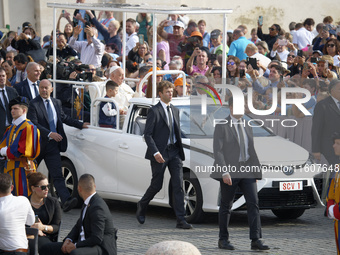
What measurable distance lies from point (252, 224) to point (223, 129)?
1227 millimetres

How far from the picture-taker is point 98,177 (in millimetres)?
13453

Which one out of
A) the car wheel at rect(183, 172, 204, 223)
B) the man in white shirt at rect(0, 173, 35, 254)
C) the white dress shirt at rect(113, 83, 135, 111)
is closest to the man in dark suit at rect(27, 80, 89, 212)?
the white dress shirt at rect(113, 83, 135, 111)

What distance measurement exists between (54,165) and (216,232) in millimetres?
2700

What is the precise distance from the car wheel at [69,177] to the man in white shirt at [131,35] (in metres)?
6.84

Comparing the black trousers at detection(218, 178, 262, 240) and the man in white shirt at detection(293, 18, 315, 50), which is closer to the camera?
the black trousers at detection(218, 178, 262, 240)

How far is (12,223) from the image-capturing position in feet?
28.9

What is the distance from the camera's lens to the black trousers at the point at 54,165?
43.3ft

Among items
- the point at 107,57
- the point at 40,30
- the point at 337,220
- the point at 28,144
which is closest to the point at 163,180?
the point at 28,144

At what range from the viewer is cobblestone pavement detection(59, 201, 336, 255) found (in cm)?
1120

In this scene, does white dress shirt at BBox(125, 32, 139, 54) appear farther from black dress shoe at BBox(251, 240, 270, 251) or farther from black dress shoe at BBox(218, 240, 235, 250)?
black dress shoe at BBox(251, 240, 270, 251)

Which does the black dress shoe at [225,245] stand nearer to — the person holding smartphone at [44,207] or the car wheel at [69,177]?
the person holding smartphone at [44,207]

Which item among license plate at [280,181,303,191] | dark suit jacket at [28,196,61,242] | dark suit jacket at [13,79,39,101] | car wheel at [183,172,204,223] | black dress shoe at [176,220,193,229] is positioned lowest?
black dress shoe at [176,220,193,229]

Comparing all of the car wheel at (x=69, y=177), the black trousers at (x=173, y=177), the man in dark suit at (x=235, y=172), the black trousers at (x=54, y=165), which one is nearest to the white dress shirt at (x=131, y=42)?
the car wheel at (x=69, y=177)

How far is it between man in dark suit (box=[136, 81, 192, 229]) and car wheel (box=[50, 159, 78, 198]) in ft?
5.20
